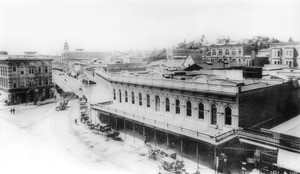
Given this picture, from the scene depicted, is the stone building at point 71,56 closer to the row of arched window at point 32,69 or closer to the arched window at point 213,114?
the row of arched window at point 32,69

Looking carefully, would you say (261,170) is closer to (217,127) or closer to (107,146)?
(217,127)

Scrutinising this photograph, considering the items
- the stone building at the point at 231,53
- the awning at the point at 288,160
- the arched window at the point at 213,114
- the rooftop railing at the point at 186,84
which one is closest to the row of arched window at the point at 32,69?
the rooftop railing at the point at 186,84

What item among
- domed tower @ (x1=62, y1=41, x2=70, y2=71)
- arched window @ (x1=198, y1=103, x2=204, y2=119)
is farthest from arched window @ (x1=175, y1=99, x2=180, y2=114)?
domed tower @ (x1=62, y1=41, x2=70, y2=71)

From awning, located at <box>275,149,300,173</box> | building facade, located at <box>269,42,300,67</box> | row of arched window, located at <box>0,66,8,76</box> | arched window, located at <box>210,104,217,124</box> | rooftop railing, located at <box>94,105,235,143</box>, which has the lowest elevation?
awning, located at <box>275,149,300,173</box>

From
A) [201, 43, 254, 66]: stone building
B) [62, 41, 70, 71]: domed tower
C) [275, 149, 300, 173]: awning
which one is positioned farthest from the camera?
[62, 41, 70, 71]: domed tower

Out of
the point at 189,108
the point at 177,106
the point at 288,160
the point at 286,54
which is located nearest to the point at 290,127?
the point at 288,160

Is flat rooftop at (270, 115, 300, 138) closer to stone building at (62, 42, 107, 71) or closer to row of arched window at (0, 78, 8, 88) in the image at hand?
row of arched window at (0, 78, 8, 88)

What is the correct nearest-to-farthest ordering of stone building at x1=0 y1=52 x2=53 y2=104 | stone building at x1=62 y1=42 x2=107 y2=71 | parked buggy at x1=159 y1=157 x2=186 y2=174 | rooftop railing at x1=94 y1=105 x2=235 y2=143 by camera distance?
parked buggy at x1=159 y1=157 x2=186 y2=174
rooftop railing at x1=94 y1=105 x2=235 y2=143
stone building at x1=0 y1=52 x2=53 y2=104
stone building at x1=62 y1=42 x2=107 y2=71
